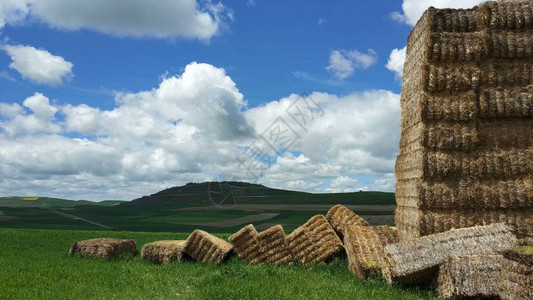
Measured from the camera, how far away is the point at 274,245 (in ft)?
40.2

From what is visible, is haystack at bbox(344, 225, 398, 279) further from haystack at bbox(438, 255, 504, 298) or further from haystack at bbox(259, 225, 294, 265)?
haystack at bbox(259, 225, 294, 265)

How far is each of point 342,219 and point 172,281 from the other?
5.65m

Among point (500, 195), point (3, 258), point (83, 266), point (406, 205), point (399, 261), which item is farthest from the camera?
point (3, 258)

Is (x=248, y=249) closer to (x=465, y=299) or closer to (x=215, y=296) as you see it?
(x=215, y=296)

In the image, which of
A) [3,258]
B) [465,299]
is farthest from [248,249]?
[3,258]

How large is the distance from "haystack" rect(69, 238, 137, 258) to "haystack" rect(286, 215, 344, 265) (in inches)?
231

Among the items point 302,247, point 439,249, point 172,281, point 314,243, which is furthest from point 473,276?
point 172,281

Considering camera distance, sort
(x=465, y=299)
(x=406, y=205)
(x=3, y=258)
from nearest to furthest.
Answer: (x=465, y=299)
(x=406, y=205)
(x=3, y=258)

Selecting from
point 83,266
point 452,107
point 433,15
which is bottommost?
point 83,266

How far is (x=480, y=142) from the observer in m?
10.1

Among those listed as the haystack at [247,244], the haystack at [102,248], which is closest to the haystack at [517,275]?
the haystack at [247,244]

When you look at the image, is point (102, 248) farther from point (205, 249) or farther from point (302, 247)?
point (302, 247)

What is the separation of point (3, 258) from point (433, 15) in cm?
1388

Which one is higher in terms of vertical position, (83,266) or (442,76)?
(442,76)
